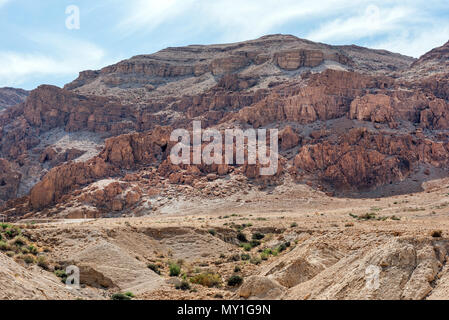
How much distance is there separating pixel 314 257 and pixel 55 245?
12846mm

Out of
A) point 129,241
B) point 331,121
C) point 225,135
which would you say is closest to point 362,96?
point 331,121

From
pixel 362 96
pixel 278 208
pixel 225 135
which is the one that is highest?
pixel 362 96

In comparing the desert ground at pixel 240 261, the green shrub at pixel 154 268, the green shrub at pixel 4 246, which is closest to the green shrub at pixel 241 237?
the desert ground at pixel 240 261

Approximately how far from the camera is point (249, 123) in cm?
6462

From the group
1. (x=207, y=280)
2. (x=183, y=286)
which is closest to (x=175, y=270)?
(x=207, y=280)

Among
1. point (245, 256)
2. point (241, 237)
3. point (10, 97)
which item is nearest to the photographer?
point (245, 256)

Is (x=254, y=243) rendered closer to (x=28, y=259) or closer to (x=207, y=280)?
(x=207, y=280)

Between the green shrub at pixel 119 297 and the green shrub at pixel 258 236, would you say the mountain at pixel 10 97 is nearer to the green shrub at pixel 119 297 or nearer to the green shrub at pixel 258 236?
the green shrub at pixel 258 236

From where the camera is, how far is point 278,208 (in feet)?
141

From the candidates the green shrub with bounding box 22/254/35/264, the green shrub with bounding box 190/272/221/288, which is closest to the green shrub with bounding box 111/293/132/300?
the green shrub with bounding box 190/272/221/288

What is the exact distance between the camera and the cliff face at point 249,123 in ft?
172

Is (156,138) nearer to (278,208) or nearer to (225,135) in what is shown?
(225,135)

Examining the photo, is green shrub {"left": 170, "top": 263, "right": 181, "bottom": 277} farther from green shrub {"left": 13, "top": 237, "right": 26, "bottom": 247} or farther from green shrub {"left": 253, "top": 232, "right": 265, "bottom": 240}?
green shrub {"left": 253, "top": 232, "right": 265, "bottom": 240}

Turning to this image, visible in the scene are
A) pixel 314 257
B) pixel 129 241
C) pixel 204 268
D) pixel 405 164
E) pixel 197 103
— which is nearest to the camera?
pixel 314 257
